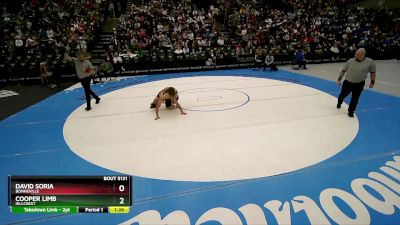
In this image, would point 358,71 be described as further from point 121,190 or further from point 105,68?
point 105,68

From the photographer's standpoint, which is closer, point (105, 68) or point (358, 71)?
point (358, 71)

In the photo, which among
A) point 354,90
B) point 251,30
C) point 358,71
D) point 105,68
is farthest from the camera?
point 251,30

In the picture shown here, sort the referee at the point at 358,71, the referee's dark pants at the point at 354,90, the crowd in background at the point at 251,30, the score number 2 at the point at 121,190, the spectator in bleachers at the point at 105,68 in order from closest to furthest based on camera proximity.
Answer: the score number 2 at the point at 121,190, the referee at the point at 358,71, the referee's dark pants at the point at 354,90, the spectator in bleachers at the point at 105,68, the crowd in background at the point at 251,30

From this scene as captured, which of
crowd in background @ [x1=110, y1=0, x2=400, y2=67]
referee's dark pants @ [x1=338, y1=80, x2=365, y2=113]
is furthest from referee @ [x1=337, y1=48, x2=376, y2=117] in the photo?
crowd in background @ [x1=110, y1=0, x2=400, y2=67]

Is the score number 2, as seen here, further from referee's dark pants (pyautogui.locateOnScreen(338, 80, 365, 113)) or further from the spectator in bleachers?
the spectator in bleachers

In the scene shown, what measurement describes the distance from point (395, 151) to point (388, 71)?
9231 millimetres

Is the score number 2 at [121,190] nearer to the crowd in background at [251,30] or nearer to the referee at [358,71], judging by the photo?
the referee at [358,71]

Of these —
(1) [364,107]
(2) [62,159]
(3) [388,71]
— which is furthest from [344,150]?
(3) [388,71]

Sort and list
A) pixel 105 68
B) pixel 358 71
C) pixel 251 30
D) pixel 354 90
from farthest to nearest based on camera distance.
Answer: pixel 251 30 → pixel 105 68 → pixel 354 90 → pixel 358 71

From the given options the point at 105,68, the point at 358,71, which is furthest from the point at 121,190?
the point at 105,68

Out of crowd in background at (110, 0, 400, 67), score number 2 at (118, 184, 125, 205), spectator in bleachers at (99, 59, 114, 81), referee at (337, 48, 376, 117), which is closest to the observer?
score number 2 at (118, 184, 125, 205)

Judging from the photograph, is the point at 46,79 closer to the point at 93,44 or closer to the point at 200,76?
the point at 93,44

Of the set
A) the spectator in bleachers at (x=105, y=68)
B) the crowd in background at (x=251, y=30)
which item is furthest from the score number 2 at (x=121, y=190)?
the crowd in background at (x=251, y=30)

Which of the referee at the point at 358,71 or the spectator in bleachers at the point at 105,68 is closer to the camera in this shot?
the referee at the point at 358,71
